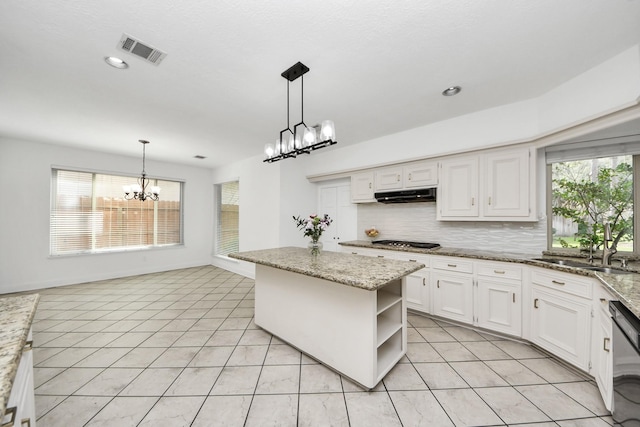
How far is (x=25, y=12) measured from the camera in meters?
1.51

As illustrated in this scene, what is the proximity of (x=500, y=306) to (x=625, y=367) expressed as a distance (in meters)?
1.27

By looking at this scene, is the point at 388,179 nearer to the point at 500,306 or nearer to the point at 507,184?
the point at 507,184

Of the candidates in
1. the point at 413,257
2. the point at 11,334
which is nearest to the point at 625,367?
the point at 413,257

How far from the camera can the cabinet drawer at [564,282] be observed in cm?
189

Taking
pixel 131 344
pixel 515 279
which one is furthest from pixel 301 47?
pixel 131 344

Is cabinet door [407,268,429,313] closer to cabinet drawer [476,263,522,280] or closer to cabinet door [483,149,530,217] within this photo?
cabinet drawer [476,263,522,280]

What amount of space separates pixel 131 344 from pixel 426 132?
4.30m

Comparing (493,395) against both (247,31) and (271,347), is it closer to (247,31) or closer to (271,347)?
(271,347)

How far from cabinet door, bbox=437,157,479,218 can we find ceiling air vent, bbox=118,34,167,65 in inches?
128

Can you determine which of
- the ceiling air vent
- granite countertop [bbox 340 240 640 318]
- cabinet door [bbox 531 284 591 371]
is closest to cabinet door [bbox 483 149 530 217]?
granite countertop [bbox 340 240 640 318]

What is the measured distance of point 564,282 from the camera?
2.05 m

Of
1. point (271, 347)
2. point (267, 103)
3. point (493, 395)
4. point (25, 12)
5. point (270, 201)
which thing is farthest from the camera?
point (270, 201)

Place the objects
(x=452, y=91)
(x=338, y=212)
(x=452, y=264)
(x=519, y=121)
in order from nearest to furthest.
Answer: (x=452, y=91)
(x=519, y=121)
(x=452, y=264)
(x=338, y=212)

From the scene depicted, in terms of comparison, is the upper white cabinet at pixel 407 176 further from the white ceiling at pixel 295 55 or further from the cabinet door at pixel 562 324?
the cabinet door at pixel 562 324
